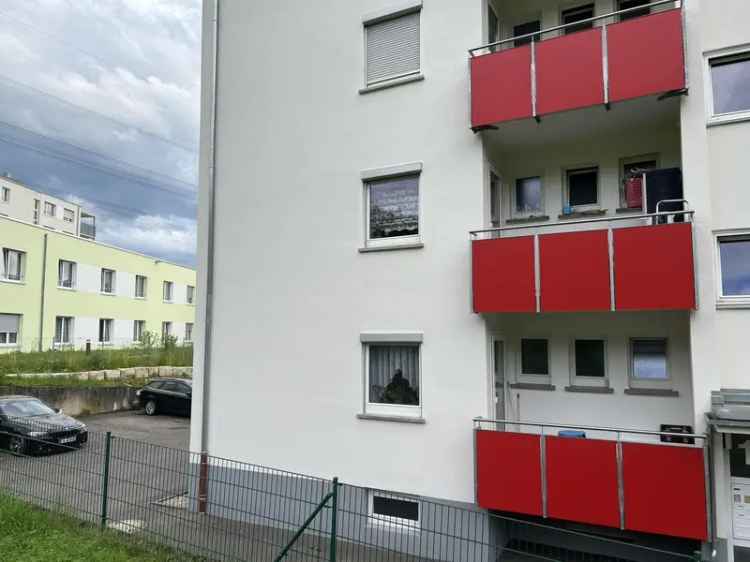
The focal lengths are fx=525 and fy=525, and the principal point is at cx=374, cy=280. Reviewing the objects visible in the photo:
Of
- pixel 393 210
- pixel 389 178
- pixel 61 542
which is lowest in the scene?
pixel 61 542

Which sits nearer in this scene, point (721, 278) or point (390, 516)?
point (721, 278)

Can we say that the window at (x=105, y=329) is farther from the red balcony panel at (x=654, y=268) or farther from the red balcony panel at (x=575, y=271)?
the red balcony panel at (x=654, y=268)

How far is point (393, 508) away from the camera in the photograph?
8.83m

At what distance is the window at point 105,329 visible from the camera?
32594mm

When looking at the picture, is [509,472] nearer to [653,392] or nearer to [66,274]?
[653,392]

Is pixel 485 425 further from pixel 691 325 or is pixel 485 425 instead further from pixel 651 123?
pixel 651 123

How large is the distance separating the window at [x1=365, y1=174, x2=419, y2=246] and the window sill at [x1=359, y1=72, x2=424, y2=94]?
5.35ft

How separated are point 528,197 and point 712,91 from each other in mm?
3058

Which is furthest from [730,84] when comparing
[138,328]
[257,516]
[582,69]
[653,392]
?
[138,328]

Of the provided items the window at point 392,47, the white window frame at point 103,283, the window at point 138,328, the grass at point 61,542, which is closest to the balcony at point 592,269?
the window at point 392,47

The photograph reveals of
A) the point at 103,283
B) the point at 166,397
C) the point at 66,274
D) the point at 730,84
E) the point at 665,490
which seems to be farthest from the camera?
the point at 103,283

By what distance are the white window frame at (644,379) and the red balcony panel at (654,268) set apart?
4.84 ft

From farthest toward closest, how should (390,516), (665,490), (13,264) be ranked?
(13,264) → (390,516) → (665,490)

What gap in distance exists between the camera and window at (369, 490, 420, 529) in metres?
8.66
